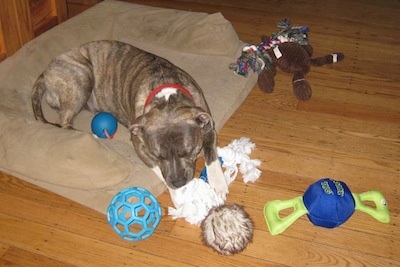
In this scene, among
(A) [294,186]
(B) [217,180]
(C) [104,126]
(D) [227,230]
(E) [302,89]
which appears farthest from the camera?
(E) [302,89]

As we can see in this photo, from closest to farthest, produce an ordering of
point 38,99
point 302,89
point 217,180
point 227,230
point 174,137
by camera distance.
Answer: point 227,230 → point 174,137 → point 217,180 → point 38,99 → point 302,89

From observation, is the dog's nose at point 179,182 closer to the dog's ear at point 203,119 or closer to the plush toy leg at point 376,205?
the dog's ear at point 203,119

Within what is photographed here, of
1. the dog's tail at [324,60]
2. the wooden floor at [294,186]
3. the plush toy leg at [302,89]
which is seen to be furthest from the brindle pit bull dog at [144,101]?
→ the dog's tail at [324,60]

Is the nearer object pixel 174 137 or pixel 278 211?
pixel 174 137

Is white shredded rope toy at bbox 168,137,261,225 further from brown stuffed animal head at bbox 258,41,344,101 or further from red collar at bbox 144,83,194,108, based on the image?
brown stuffed animal head at bbox 258,41,344,101

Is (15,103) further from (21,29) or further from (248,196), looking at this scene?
(248,196)

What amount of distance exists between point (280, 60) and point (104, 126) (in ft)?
5.83

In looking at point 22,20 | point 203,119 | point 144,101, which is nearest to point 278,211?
point 203,119

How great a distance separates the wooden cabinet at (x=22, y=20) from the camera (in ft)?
12.9

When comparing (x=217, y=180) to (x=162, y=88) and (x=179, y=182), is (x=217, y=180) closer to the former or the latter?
(x=179, y=182)

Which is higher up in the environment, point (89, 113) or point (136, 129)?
point (136, 129)

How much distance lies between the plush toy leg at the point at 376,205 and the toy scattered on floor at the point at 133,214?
A: 1.25m

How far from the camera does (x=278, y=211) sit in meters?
2.78

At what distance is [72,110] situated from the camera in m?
3.49
